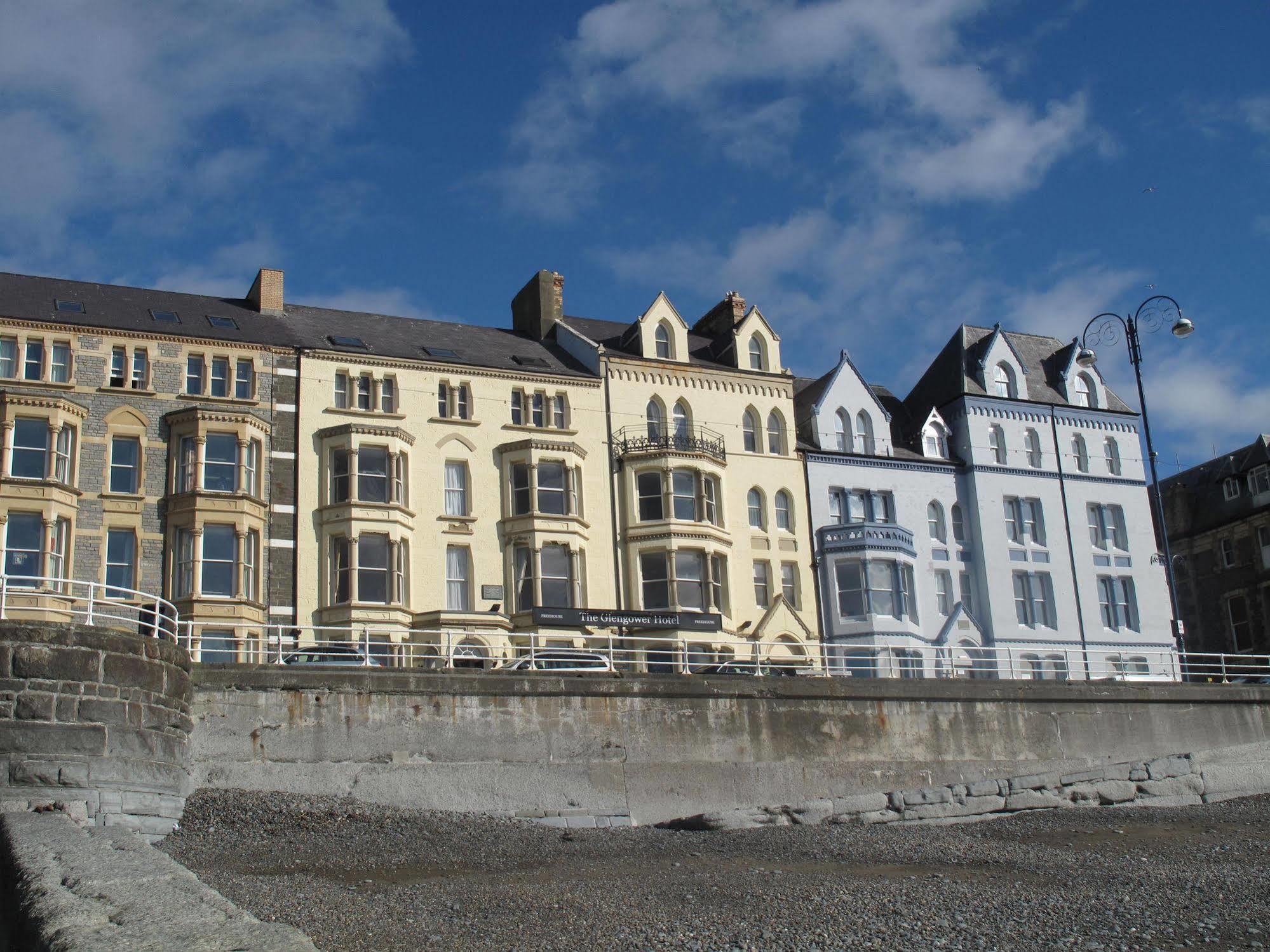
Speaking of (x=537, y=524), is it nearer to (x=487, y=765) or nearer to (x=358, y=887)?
(x=487, y=765)

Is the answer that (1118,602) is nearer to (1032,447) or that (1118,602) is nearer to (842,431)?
(1032,447)

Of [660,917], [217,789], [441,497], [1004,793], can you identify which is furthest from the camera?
[441,497]

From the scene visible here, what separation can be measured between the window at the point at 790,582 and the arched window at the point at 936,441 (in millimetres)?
8024

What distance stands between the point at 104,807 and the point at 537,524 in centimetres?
2220

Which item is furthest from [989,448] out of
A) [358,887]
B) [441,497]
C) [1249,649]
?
[358,887]

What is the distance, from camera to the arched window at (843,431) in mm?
48375

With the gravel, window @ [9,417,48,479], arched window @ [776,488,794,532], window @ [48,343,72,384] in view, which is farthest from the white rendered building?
window @ [9,417,48,479]

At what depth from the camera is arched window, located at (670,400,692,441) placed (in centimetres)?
4531

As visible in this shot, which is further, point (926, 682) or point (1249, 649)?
point (1249, 649)

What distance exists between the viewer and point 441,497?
134 feet

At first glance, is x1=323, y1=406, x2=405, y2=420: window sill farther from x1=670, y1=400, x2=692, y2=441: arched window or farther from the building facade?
the building facade

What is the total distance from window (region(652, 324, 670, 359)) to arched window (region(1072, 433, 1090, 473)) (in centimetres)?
1672

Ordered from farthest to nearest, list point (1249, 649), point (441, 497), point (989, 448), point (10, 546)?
point (1249, 649) < point (989, 448) < point (441, 497) < point (10, 546)

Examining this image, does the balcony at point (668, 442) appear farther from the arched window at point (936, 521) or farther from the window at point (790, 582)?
the arched window at point (936, 521)
